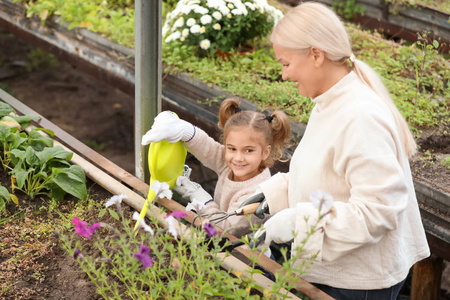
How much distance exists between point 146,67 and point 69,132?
3.90m

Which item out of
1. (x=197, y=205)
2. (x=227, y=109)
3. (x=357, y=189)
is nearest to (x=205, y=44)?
(x=227, y=109)

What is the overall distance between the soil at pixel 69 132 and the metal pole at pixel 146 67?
14.1 inches

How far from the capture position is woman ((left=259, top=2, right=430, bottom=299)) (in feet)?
5.31

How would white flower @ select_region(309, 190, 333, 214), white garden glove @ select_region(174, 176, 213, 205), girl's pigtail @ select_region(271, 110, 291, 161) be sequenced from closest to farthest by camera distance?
white flower @ select_region(309, 190, 333, 214) → girl's pigtail @ select_region(271, 110, 291, 161) → white garden glove @ select_region(174, 176, 213, 205)

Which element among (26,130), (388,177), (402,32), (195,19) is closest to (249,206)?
(388,177)

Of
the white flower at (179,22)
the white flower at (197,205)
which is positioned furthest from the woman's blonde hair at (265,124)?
the white flower at (179,22)

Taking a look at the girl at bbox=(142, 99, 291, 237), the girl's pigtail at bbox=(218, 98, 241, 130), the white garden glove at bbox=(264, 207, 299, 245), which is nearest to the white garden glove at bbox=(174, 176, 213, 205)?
the girl at bbox=(142, 99, 291, 237)

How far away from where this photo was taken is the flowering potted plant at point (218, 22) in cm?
435

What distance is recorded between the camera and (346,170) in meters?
1.68

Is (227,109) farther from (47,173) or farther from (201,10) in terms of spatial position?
(201,10)

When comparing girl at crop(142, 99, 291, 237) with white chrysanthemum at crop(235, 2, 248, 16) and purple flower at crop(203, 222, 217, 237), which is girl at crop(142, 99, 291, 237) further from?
white chrysanthemum at crop(235, 2, 248, 16)

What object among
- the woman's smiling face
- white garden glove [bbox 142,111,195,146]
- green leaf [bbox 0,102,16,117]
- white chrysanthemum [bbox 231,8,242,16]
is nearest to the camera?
the woman's smiling face

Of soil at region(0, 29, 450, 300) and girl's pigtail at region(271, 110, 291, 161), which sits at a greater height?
girl's pigtail at region(271, 110, 291, 161)

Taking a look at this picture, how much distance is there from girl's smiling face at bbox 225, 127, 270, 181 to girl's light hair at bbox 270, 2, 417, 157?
2.48ft
